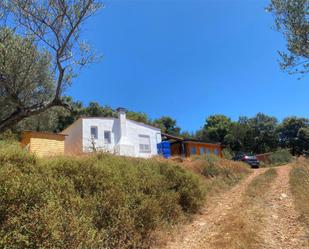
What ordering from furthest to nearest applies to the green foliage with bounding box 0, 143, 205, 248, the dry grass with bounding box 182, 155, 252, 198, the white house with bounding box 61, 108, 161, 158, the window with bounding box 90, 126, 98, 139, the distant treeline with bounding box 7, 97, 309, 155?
the distant treeline with bounding box 7, 97, 309, 155 < the window with bounding box 90, 126, 98, 139 < the white house with bounding box 61, 108, 161, 158 < the dry grass with bounding box 182, 155, 252, 198 < the green foliage with bounding box 0, 143, 205, 248

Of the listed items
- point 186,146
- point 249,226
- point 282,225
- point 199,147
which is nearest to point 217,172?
point 282,225

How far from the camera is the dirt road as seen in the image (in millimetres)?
6309

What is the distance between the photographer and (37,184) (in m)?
4.81

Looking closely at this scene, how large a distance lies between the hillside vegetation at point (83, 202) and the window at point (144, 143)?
14485mm

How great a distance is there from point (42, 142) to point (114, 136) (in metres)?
7.64

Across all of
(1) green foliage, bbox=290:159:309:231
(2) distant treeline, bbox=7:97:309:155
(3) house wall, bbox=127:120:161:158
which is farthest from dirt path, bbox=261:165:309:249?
(2) distant treeline, bbox=7:97:309:155

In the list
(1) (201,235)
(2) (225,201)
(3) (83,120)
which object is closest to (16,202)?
(1) (201,235)

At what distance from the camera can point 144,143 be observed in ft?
78.3

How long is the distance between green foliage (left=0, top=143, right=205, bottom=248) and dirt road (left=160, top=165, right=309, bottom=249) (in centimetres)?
70

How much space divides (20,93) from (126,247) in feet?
18.3

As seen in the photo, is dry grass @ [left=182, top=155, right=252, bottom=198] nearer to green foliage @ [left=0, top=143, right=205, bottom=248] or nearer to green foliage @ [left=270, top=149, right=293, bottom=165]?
green foliage @ [left=0, top=143, right=205, bottom=248]

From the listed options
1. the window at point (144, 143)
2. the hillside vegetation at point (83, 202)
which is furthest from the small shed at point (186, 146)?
the hillside vegetation at point (83, 202)

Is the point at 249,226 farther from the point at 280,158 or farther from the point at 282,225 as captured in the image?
the point at 280,158

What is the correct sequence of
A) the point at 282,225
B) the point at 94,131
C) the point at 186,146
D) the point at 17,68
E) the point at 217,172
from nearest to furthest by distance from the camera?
the point at 282,225 → the point at 17,68 → the point at 217,172 → the point at 94,131 → the point at 186,146
